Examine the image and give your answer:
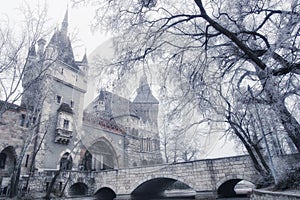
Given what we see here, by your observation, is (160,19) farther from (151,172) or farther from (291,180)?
(151,172)

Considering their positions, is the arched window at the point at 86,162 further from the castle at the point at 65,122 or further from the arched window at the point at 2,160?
the arched window at the point at 2,160

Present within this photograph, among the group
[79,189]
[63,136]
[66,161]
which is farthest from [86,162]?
[63,136]

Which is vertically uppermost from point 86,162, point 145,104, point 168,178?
point 145,104

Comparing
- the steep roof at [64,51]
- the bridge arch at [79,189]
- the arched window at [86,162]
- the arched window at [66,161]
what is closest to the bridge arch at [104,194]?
the bridge arch at [79,189]

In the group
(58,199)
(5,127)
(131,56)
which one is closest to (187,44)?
(131,56)

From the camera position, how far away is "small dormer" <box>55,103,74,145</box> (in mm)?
15230

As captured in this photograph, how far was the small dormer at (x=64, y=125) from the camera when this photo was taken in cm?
1523

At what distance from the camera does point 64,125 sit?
1585cm

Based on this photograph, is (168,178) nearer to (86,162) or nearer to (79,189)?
(79,189)

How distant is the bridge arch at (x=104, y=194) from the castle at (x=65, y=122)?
6.99 feet

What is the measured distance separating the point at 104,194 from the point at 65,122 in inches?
235

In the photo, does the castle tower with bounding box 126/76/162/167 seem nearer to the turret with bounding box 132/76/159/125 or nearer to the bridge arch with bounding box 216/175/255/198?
the turret with bounding box 132/76/159/125

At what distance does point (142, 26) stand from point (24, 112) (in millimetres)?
13332

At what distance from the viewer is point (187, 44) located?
4.02m
